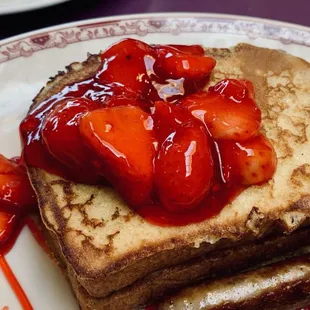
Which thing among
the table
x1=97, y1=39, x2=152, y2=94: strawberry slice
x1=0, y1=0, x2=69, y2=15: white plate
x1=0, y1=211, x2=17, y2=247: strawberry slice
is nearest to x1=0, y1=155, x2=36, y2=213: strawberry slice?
x1=0, y1=211, x2=17, y2=247: strawberry slice

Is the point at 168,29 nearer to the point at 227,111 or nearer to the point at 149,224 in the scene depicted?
the point at 227,111

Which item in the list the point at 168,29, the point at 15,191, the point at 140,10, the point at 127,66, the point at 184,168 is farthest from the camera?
the point at 140,10

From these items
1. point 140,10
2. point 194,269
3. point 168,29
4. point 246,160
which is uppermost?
point 246,160

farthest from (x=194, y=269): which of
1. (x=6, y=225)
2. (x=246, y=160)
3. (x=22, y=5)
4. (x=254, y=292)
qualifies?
(x=22, y=5)

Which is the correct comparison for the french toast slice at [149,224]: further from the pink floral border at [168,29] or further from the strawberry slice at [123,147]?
the pink floral border at [168,29]

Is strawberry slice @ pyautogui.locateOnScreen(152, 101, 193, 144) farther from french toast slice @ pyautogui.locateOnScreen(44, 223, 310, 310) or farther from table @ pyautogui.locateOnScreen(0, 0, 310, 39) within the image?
table @ pyautogui.locateOnScreen(0, 0, 310, 39)

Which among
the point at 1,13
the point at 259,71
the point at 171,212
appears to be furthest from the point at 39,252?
the point at 1,13
